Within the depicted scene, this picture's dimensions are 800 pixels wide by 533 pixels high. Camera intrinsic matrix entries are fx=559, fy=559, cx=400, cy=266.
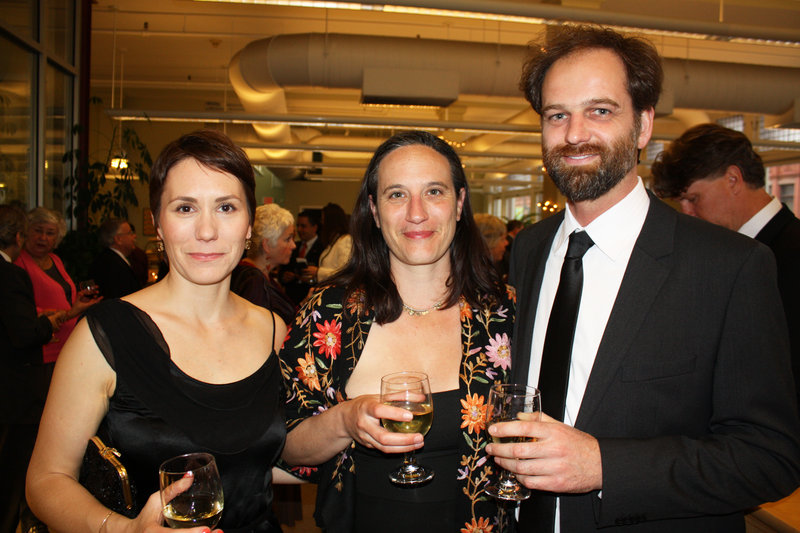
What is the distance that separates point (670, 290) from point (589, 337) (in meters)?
0.25

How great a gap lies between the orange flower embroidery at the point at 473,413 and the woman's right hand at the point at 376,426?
371mm

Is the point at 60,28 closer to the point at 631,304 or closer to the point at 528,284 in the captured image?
the point at 528,284

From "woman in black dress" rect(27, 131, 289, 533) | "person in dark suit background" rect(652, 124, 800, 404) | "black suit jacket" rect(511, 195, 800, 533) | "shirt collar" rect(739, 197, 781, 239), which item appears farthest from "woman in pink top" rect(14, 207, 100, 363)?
"shirt collar" rect(739, 197, 781, 239)

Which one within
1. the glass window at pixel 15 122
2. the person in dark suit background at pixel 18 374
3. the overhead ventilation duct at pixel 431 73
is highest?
the overhead ventilation duct at pixel 431 73

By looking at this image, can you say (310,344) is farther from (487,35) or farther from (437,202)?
(487,35)

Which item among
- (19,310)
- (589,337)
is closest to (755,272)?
(589,337)

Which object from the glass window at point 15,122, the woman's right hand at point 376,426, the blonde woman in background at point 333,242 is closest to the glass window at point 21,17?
the glass window at point 15,122

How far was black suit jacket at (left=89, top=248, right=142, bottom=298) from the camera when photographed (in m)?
5.43

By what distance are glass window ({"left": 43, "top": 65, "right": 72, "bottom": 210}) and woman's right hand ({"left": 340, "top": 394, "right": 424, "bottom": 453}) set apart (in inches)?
219

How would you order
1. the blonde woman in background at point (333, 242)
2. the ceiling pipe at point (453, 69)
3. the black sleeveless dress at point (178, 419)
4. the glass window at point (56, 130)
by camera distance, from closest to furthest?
the black sleeveless dress at point (178, 419)
the glass window at point (56, 130)
the blonde woman in background at point (333, 242)
the ceiling pipe at point (453, 69)

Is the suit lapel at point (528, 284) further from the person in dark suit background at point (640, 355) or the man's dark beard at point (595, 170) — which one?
the man's dark beard at point (595, 170)

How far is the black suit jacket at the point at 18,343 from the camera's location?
322 cm

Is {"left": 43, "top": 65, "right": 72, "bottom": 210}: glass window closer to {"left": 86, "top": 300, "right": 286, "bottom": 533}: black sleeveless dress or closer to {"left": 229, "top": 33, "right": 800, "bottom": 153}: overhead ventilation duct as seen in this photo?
{"left": 229, "top": 33, "right": 800, "bottom": 153}: overhead ventilation duct

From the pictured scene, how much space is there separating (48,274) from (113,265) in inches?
44.2
